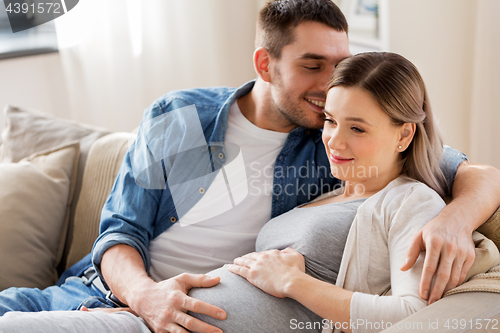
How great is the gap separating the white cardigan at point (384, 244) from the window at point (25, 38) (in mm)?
2205

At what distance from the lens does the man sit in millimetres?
1276

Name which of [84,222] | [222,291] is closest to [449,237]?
[222,291]

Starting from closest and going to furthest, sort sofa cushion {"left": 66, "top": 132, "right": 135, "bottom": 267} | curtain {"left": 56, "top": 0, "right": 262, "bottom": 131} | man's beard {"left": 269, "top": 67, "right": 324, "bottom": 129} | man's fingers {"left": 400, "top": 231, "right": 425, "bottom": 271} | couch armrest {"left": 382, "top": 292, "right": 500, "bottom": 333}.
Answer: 1. couch armrest {"left": 382, "top": 292, "right": 500, "bottom": 333}
2. man's fingers {"left": 400, "top": 231, "right": 425, "bottom": 271}
3. man's beard {"left": 269, "top": 67, "right": 324, "bottom": 129}
4. sofa cushion {"left": 66, "top": 132, "right": 135, "bottom": 267}
5. curtain {"left": 56, "top": 0, "right": 262, "bottom": 131}

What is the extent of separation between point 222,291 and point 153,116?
0.64 meters

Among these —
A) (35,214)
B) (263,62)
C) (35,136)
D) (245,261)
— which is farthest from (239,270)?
(35,136)

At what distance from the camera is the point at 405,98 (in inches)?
39.6

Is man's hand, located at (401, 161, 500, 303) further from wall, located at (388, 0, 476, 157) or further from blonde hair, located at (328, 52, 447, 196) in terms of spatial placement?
wall, located at (388, 0, 476, 157)

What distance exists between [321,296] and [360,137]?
0.37m

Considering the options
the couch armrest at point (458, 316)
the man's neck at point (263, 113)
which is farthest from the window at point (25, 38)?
the couch armrest at point (458, 316)

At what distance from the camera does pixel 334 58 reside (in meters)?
1.30

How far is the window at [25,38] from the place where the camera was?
237 centimetres

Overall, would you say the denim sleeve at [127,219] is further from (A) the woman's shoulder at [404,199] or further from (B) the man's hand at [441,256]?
(B) the man's hand at [441,256]

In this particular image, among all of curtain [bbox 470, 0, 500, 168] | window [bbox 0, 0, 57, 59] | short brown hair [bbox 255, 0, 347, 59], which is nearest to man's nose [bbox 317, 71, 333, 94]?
short brown hair [bbox 255, 0, 347, 59]

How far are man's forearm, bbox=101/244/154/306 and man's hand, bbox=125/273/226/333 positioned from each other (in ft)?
0.09
